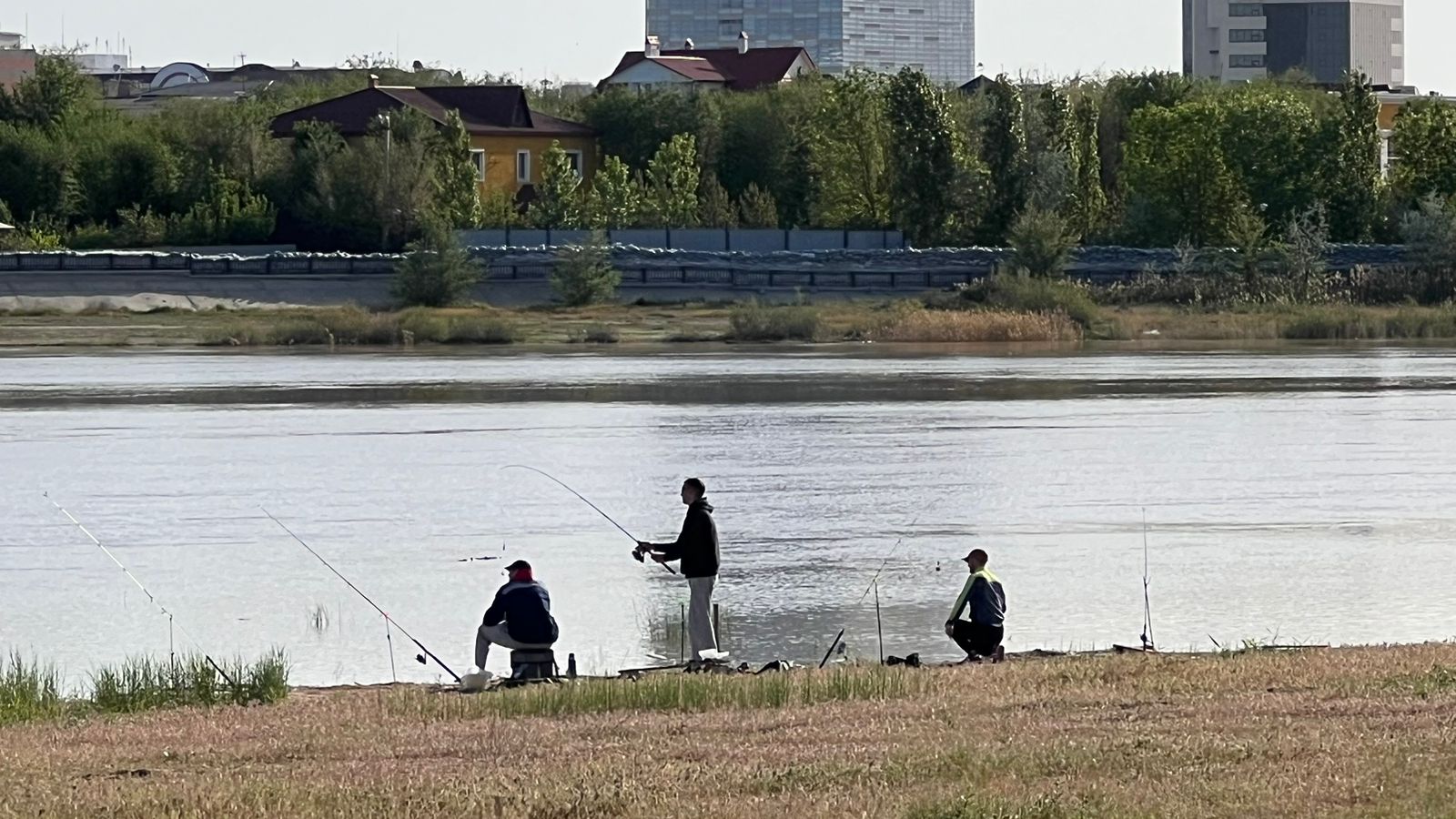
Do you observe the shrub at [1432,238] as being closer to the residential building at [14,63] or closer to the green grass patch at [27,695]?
the green grass patch at [27,695]

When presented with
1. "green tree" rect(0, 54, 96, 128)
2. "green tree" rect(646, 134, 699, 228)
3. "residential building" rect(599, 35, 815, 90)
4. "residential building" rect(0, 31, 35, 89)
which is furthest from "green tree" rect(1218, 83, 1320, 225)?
"residential building" rect(0, 31, 35, 89)

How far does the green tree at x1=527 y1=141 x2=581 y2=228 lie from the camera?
86.2m

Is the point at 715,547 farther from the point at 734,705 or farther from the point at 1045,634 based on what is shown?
the point at 734,705

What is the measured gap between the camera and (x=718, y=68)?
13412cm

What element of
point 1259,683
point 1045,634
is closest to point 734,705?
point 1259,683

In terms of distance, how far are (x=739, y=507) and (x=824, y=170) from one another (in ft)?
203

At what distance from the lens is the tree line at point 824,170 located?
82500 mm

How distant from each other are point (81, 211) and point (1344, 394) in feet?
197

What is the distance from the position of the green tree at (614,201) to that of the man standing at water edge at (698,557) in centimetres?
6742

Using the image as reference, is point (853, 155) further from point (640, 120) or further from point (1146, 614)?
point (1146, 614)

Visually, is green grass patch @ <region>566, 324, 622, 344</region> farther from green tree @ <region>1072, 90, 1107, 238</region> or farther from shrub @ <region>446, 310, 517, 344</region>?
green tree @ <region>1072, 90, 1107, 238</region>

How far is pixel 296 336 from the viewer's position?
6862 centimetres

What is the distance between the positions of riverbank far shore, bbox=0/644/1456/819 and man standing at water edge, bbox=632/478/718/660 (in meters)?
2.71


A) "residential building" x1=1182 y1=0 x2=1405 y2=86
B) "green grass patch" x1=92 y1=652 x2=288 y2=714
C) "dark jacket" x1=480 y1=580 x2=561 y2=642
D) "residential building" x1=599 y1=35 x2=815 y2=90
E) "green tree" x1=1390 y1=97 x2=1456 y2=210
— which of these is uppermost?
"residential building" x1=1182 y1=0 x2=1405 y2=86
